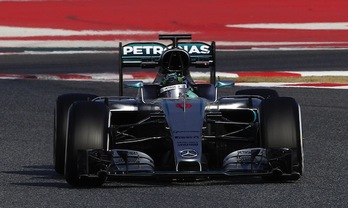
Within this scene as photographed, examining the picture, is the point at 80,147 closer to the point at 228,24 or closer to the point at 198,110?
the point at 198,110

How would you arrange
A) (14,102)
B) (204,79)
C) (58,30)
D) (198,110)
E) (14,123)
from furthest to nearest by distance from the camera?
(58,30)
(204,79)
(14,102)
(14,123)
(198,110)

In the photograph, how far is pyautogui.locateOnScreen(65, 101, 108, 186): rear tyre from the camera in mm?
9242

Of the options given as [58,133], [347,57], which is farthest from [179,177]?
[347,57]

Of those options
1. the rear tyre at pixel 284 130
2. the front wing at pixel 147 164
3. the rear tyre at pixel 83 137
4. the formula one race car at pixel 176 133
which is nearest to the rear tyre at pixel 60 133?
the formula one race car at pixel 176 133

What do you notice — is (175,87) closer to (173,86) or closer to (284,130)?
(173,86)

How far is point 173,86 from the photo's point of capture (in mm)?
10570

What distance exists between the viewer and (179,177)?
903 cm

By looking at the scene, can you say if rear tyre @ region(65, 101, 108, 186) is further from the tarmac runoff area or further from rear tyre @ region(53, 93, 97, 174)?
the tarmac runoff area

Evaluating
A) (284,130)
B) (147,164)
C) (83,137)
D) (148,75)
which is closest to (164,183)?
(147,164)

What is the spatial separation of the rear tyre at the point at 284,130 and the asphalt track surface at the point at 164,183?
209mm

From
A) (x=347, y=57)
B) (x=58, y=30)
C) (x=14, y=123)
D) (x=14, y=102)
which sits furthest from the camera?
(x=58, y=30)

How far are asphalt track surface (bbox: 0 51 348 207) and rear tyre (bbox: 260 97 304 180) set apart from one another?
0.21 metres

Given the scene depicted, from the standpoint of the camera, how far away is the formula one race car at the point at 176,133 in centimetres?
920

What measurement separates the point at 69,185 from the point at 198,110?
1191mm
